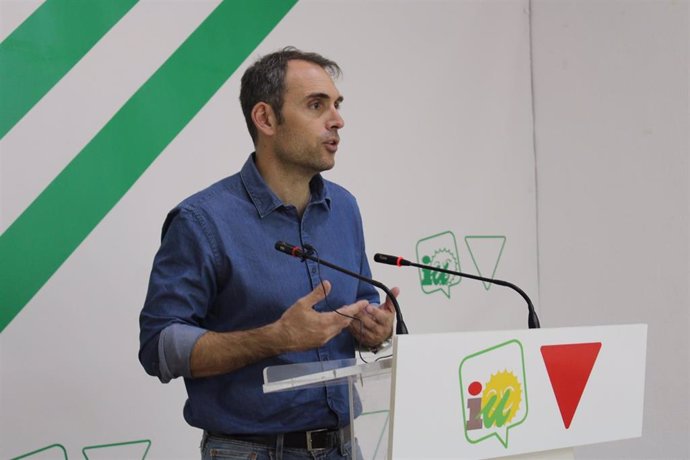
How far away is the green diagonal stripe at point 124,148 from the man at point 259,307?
2.08ft

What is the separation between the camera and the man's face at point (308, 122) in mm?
1969

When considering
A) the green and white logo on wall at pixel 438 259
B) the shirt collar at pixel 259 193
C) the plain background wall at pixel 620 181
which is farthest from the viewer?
the green and white logo on wall at pixel 438 259

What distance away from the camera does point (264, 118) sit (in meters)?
2.05

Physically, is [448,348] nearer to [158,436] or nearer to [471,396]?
[471,396]

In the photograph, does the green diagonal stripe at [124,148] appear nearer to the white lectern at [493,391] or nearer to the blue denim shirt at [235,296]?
the blue denim shirt at [235,296]

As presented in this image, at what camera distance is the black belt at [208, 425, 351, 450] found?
5.54 feet

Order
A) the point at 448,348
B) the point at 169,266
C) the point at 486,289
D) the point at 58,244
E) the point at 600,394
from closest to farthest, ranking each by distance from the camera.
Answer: the point at 448,348 < the point at 600,394 < the point at 169,266 < the point at 58,244 < the point at 486,289

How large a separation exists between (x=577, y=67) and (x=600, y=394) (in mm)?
2107

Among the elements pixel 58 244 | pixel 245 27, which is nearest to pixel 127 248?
pixel 58 244

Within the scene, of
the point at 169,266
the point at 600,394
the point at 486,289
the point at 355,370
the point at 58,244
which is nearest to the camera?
the point at 355,370

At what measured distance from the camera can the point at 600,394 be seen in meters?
1.54

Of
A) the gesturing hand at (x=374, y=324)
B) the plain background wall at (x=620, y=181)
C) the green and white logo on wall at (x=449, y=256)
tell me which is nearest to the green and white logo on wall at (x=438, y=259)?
the green and white logo on wall at (x=449, y=256)

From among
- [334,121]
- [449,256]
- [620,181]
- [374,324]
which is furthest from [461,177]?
[374,324]

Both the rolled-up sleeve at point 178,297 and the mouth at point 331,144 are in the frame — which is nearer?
the rolled-up sleeve at point 178,297
